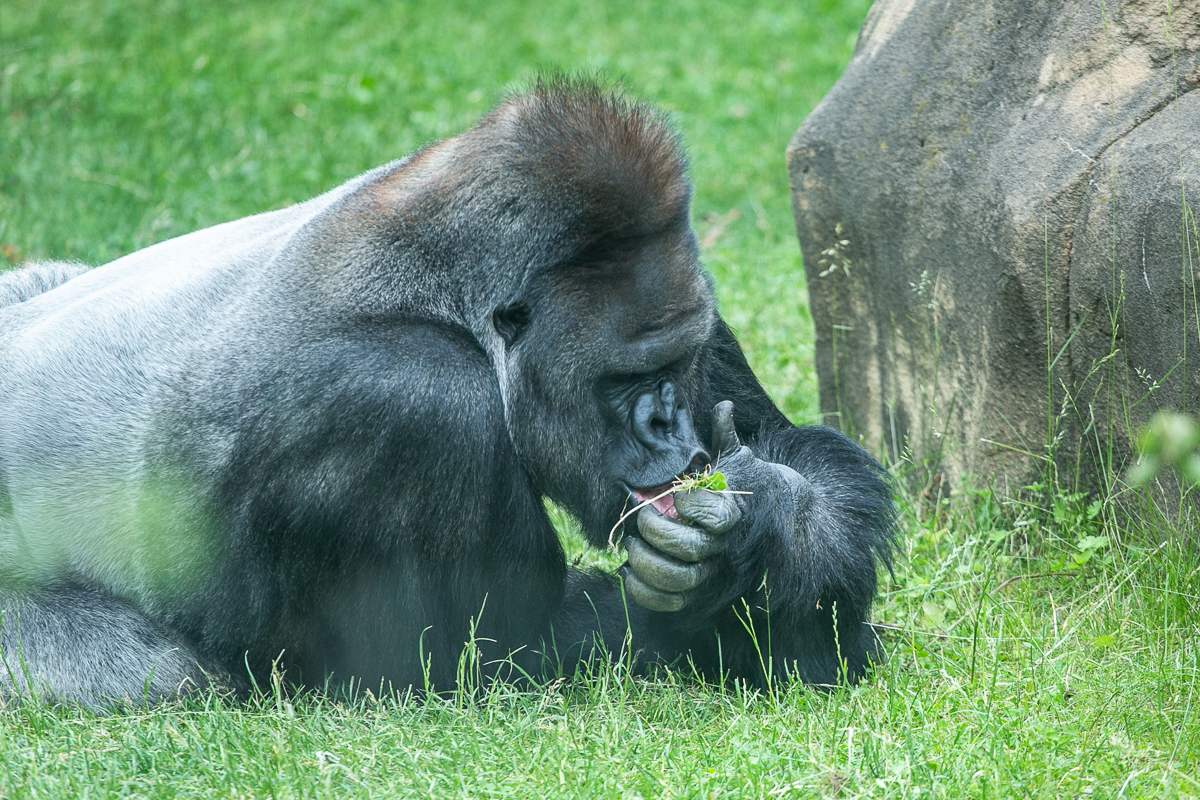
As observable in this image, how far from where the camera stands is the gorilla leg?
308 centimetres

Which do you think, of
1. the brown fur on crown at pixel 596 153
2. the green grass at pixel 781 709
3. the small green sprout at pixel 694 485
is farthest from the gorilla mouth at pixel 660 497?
the brown fur on crown at pixel 596 153

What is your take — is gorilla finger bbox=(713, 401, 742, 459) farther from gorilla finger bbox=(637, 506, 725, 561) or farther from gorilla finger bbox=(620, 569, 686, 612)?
gorilla finger bbox=(620, 569, 686, 612)

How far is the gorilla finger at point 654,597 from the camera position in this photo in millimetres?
2916

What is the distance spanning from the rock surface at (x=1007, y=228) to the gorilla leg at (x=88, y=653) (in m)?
2.40

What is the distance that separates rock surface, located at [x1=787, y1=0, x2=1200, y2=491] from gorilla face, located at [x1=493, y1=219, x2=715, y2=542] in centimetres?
115

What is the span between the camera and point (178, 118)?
8.10 metres

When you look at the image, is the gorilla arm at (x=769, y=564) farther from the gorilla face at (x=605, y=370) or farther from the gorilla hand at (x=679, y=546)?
the gorilla face at (x=605, y=370)

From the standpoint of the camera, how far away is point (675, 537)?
2.83 meters

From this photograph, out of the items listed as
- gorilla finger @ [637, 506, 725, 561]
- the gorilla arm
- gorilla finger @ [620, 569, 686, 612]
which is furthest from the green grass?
gorilla finger @ [637, 506, 725, 561]

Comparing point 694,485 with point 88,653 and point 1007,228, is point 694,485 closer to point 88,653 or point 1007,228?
point 1007,228

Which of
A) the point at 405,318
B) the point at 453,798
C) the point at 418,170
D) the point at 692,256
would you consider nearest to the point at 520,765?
the point at 453,798

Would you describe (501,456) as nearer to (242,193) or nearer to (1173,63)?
(1173,63)

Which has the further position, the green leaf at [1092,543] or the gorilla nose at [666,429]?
the green leaf at [1092,543]

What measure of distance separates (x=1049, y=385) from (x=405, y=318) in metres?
1.79
